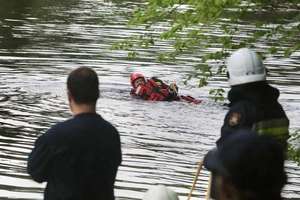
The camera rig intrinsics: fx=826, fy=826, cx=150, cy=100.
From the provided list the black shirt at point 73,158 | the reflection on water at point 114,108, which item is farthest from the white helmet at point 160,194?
the reflection on water at point 114,108

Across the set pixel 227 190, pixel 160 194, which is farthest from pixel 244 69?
pixel 227 190

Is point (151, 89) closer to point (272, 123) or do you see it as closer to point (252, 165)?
point (272, 123)

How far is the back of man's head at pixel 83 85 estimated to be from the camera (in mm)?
5324

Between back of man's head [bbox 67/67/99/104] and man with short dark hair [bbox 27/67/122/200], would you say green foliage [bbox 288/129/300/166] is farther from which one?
back of man's head [bbox 67/67/99/104]

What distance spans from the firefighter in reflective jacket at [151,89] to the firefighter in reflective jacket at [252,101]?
579 inches

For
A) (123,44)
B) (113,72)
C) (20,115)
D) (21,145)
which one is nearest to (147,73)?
(113,72)

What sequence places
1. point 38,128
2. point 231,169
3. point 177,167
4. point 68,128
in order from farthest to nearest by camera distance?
point 38,128 → point 177,167 → point 68,128 → point 231,169

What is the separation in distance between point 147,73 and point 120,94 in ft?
10.6

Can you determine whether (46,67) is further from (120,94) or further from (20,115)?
(20,115)

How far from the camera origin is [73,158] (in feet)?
17.6

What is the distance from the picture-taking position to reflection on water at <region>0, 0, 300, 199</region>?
12898mm

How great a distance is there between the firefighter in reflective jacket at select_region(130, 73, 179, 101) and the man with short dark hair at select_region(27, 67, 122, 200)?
14672 millimetres

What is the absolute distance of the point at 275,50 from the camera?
29.3 feet

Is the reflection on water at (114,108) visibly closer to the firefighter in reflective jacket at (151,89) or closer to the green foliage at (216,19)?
the firefighter in reflective jacket at (151,89)
